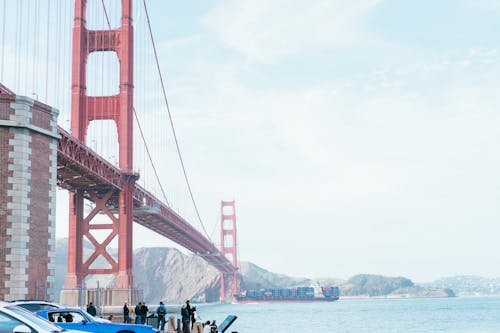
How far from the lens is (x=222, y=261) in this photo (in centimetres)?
12494

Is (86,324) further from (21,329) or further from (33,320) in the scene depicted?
(21,329)

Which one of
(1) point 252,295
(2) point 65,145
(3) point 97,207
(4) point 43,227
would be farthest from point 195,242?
(1) point 252,295

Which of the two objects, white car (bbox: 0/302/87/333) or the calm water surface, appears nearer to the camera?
white car (bbox: 0/302/87/333)

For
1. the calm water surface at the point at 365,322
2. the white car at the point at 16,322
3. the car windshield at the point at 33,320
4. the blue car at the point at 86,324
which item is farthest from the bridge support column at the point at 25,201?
the calm water surface at the point at 365,322

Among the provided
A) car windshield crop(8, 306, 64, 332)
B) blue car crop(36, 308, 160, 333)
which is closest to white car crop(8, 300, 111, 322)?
blue car crop(36, 308, 160, 333)

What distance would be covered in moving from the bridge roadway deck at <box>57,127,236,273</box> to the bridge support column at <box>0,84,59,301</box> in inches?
473

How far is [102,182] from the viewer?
168 ft

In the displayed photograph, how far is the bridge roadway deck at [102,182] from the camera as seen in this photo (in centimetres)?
4362

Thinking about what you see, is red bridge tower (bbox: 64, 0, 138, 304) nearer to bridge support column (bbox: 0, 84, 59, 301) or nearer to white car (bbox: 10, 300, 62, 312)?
bridge support column (bbox: 0, 84, 59, 301)

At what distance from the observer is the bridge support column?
26.9 meters

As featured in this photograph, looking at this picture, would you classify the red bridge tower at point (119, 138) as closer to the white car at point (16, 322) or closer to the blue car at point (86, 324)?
the blue car at point (86, 324)

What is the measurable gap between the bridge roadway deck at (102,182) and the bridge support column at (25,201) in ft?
39.4

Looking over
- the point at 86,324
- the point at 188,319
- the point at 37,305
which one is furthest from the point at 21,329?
the point at 188,319

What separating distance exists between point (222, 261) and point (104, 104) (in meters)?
71.7
